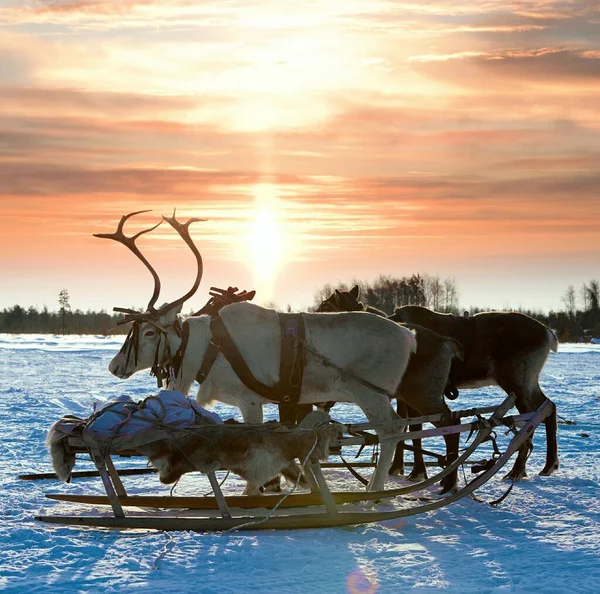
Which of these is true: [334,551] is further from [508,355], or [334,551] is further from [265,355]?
[508,355]

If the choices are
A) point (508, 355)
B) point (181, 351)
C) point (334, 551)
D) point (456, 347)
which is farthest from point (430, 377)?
point (334, 551)

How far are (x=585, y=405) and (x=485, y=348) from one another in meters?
6.90

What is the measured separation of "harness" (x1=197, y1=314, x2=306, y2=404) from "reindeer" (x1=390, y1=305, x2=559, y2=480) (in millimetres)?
2102

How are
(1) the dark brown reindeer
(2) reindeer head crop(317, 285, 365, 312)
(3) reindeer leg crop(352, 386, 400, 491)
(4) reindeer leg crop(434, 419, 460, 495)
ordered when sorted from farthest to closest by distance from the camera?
(2) reindeer head crop(317, 285, 365, 312) < (1) the dark brown reindeer < (4) reindeer leg crop(434, 419, 460, 495) < (3) reindeer leg crop(352, 386, 400, 491)

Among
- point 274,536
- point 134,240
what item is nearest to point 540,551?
point 274,536

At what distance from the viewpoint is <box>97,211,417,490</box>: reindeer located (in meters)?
7.91

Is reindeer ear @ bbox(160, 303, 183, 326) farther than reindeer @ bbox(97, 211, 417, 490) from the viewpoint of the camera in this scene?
Yes

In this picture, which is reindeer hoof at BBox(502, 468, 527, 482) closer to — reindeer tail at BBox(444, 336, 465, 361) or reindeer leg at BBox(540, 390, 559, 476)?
reindeer leg at BBox(540, 390, 559, 476)

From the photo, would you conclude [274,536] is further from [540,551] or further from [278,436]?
[540,551]

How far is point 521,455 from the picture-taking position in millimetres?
8734

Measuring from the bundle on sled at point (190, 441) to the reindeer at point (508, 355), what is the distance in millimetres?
3028

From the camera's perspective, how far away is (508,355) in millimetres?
9242

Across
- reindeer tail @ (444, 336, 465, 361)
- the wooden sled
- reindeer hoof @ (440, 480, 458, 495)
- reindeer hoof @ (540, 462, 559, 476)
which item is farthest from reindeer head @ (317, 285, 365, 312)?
reindeer hoof @ (540, 462, 559, 476)

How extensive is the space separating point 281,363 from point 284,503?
1208mm
